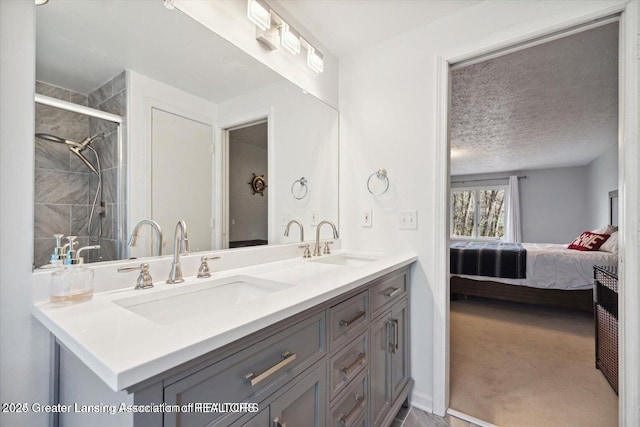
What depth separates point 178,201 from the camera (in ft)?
4.00

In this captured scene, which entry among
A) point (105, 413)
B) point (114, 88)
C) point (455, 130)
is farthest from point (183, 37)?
point (455, 130)

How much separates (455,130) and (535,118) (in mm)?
841

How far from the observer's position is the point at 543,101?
2.88 metres

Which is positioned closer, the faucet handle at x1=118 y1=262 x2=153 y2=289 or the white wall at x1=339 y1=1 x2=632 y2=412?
the faucet handle at x1=118 y1=262 x2=153 y2=289

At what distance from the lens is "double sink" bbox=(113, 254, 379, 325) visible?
0.93 metres

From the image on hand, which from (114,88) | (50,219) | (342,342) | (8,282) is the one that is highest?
(114,88)

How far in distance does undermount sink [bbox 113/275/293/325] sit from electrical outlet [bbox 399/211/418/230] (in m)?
1.01

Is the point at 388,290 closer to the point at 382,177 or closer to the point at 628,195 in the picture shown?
the point at 382,177

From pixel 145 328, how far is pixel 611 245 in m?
4.74

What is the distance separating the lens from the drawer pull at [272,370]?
0.71 metres

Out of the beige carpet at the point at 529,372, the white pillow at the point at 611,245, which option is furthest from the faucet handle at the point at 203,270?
the white pillow at the point at 611,245

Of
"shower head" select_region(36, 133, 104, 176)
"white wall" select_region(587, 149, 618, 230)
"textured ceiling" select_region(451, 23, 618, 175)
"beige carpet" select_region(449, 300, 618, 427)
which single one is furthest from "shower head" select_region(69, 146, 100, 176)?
"white wall" select_region(587, 149, 618, 230)

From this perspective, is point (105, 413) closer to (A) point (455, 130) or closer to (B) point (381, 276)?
(B) point (381, 276)

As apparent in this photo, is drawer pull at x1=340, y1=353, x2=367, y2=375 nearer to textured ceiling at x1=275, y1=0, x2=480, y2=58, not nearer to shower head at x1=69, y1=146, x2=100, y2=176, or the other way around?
shower head at x1=69, y1=146, x2=100, y2=176
